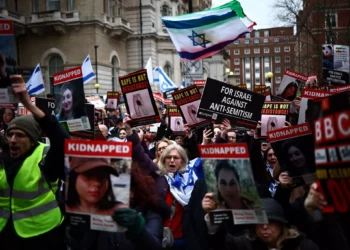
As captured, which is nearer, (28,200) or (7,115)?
(28,200)

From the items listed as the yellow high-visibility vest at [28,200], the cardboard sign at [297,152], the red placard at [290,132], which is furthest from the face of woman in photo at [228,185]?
the yellow high-visibility vest at [28,200]

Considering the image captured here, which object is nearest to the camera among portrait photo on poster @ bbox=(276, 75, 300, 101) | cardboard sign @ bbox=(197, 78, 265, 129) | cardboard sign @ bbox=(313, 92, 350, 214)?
cardboard sign @ bbox=(313, 92, 350, 214)

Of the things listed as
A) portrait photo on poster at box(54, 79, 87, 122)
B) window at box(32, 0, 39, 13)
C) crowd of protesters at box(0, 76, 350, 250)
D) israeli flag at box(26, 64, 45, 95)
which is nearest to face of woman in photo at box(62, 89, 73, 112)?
portrait photo on poster at box(54, 79, 87, 122)

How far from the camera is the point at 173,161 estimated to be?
5.32 meters

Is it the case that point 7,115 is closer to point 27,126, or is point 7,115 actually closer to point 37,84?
point 37,84

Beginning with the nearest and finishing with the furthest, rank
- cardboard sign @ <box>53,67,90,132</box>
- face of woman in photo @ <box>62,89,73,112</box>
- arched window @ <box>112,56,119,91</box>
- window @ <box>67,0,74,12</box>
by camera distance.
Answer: cardboard sign @ <box>53,67,90,132</box> < face of woman in photo @ <box>62,89,73,112</box> < window @ <box>67,0,74,12</box> < arched window @ <box>112,56,119,91</box>

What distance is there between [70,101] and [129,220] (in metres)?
3.20

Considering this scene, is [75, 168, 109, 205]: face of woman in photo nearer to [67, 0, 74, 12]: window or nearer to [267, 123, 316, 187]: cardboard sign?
[267, 123, 316, 187]: cardboard sign

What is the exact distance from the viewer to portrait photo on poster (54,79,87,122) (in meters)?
5.58

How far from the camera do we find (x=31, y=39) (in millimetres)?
38719

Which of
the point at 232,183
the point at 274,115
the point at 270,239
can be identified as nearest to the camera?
the point at 232,183

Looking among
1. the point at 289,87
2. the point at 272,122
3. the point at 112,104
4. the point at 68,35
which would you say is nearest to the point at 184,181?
the point at 272,122

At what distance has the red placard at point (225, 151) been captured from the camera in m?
3.06

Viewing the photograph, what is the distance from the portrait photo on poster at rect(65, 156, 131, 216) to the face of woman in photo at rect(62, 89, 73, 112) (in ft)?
8.68
